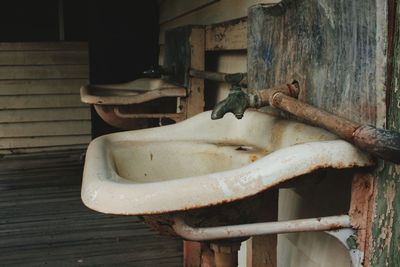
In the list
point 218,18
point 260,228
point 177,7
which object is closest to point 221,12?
point 218,18

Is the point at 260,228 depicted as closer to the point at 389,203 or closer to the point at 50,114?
the point at 389,203

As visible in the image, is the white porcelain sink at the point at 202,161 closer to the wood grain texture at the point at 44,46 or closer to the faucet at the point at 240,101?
the faucet at the point at 240,101

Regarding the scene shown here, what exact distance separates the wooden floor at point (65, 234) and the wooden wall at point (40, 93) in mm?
1386

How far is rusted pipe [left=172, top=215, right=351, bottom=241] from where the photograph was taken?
3.45 ft

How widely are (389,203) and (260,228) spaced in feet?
0.80

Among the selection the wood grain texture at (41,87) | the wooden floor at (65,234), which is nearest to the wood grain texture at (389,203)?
the wooden floor at (65,234)

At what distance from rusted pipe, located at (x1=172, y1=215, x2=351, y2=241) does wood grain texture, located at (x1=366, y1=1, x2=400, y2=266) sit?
60 millimetres

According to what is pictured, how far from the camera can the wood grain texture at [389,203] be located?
991mm

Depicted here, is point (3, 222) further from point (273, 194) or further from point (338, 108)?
point (338, 108)

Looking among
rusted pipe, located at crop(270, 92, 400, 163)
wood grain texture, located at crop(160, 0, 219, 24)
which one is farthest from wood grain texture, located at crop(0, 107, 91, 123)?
rusted pipe, located at crop(270, 92, 400, 163)

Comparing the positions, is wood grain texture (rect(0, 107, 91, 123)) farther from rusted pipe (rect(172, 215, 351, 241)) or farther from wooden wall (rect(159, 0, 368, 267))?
rusted pipe (rect(172, 215, 351, 241))

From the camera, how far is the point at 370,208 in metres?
1.04

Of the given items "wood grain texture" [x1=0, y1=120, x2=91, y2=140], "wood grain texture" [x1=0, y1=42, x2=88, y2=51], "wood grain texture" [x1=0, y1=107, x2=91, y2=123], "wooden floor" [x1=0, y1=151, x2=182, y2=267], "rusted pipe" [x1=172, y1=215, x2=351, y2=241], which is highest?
"wood grain texture" [x1=0, y1=42, x2=88, y2=51]

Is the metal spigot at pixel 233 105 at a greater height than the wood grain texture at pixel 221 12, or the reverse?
the wood grain texture at pixel 221 12
